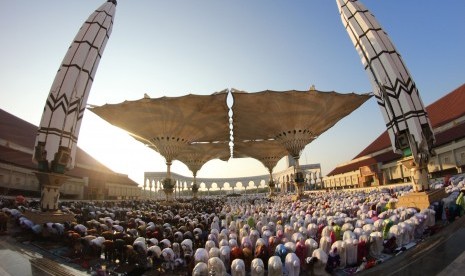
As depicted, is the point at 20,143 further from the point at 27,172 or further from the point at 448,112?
the point at 448,112

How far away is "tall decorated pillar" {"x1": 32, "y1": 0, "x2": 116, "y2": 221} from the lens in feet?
42.3

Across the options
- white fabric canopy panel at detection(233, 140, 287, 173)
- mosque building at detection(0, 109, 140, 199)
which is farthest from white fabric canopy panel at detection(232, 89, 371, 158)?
mosque building at detection(0, 109, 140, 199)

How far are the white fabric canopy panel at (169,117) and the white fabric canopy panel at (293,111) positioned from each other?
2871mm

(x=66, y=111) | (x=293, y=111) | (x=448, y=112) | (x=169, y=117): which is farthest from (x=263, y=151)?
(x=66, y=111)

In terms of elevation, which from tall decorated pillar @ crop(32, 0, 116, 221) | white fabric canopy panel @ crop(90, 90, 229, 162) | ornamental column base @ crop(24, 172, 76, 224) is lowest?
ornamental column base @ crop(24, 172, 76, 224)

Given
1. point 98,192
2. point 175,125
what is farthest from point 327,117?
point 98,192

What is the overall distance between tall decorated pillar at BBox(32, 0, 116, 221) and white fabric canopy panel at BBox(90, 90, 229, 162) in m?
12.1

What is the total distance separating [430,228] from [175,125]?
2648cm

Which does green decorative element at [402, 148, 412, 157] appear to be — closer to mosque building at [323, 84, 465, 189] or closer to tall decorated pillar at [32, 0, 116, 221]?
mosque building at [323, 84, 465, 189]

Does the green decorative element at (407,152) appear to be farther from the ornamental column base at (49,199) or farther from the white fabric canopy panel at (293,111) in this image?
the ornamental column base at (49,199)

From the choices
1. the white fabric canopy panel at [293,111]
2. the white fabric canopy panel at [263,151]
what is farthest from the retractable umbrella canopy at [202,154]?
the white fabric canopy panel at [293,111]

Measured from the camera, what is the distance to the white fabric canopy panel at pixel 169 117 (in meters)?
28.5

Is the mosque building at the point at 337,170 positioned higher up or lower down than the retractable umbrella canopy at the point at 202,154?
lower down

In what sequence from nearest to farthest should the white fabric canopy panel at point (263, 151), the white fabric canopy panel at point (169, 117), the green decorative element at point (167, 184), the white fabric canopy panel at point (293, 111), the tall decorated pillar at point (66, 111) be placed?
the tall decorated pillar at point (66, 111), the white fabric canopy panel at point (293, 111), the white fabric canopy panel at point (169, 117), the green decorative element at point (167, 184), the white fabric canopy panel at point (263, 151)
